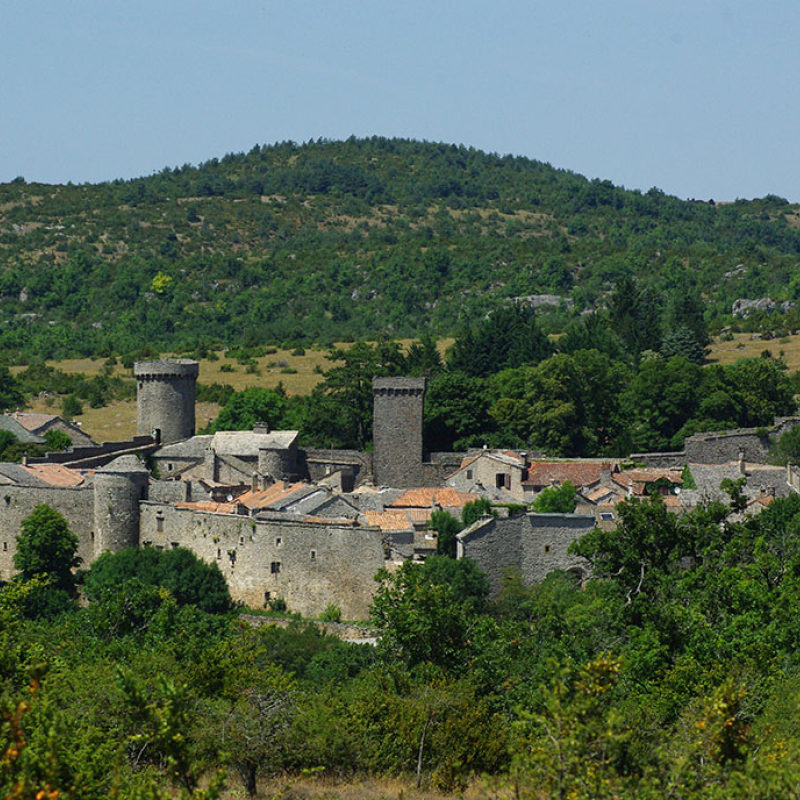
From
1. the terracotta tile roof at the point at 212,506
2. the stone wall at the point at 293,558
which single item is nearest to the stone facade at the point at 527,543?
the stone wall at the point at 293,558

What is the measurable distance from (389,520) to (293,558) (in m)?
3.16

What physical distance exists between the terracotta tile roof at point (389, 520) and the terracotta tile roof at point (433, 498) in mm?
809

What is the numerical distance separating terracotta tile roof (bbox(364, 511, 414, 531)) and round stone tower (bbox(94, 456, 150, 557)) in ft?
24.2

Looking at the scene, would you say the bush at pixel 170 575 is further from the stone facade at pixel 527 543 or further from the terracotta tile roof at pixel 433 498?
the stone facade at pixel 527 543

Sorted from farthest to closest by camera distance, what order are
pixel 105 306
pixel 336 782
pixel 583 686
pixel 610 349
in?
1. pixel 105 306
2. pixel 610 349
3. pixel 336 782
4. pixel 583 686

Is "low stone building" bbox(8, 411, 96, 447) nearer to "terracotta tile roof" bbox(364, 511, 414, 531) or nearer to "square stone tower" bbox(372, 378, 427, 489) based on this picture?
"square stone tower" bbox(372, 378, 427, 489)

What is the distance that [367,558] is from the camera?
→ 44531mm

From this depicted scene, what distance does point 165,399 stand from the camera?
188 feet

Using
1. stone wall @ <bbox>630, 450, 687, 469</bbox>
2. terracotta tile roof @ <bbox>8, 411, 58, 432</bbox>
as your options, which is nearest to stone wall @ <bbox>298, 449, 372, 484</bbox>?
stone wall @ <bbox>630, 450, 687, 469</bbox>

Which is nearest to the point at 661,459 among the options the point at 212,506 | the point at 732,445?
the point at 732,445

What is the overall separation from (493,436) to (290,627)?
15.8 metres

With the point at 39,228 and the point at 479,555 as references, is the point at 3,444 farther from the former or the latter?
the point at 39,228

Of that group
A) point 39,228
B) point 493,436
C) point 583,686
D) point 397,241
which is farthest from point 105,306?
point 583,686

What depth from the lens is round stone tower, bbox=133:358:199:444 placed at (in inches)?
2255
